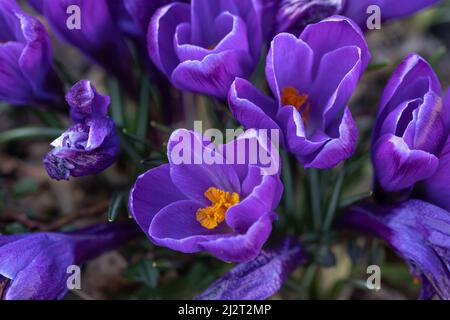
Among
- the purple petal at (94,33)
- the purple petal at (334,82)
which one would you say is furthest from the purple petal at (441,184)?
the purple petal at (94,33)

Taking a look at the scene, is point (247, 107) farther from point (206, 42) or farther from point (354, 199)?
point (354, 199)

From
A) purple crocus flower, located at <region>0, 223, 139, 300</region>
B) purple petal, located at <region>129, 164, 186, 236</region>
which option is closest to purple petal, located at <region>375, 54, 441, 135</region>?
purple petal, located at <region>129, 164, 186, 236</region>

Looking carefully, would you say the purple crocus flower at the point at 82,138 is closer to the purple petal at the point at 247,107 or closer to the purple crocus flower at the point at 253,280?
the purple petal at the point at 247,107

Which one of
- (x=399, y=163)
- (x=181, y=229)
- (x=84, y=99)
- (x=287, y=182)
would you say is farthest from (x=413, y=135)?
(x=84, y=99)

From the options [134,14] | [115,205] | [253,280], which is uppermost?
[134,14]

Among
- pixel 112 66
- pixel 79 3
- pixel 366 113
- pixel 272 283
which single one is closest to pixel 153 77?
pixel 112 66

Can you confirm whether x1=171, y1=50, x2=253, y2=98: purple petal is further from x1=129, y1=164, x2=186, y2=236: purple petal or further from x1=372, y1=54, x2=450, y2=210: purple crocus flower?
x1=372, y1=54, x2=450, y2=210: purple crocus flower
